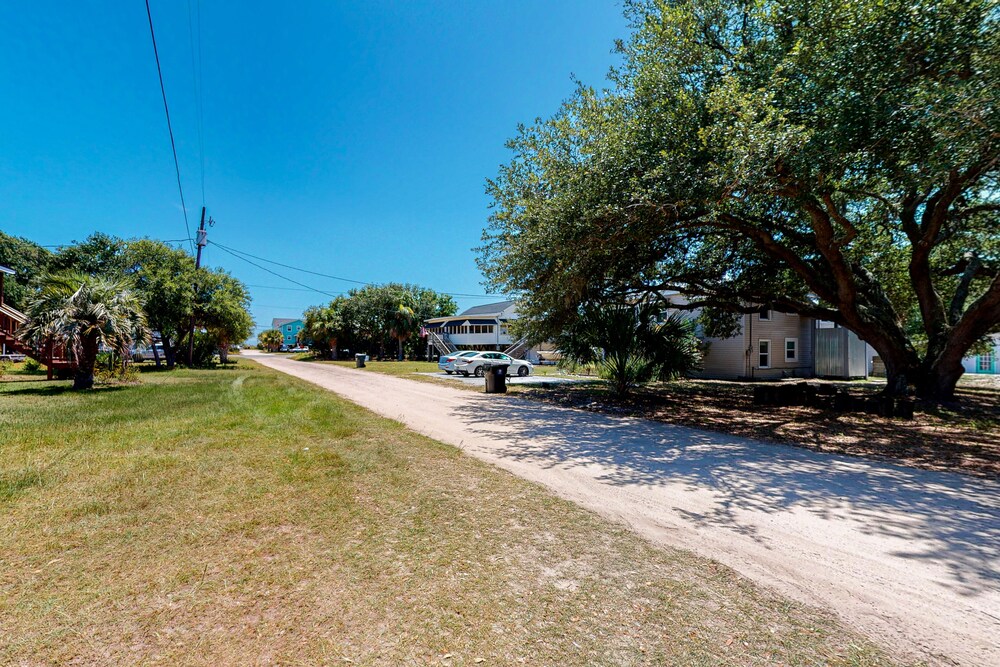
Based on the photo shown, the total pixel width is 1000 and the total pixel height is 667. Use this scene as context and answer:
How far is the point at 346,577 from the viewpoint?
2.85m

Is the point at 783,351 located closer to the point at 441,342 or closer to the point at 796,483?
the point at 796,483

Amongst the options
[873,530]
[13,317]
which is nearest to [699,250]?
[873,530]

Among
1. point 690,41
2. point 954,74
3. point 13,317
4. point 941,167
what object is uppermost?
point 690,41

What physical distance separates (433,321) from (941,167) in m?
44.2

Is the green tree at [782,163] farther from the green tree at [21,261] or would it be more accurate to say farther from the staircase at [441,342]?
the green tree at [21,261]

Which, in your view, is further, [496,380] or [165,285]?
[165,285]

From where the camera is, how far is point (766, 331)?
2225 cm

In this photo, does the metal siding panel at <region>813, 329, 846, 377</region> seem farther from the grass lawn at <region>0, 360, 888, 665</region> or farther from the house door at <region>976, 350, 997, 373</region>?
the grass lawn at <region>0, 360, 888, 665</region>

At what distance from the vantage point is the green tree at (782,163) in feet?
22.4

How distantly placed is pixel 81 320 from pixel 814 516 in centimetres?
1878

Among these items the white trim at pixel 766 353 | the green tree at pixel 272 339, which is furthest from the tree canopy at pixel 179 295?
the green tree at pixel 272 339

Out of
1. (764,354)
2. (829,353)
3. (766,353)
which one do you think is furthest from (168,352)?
(829,353)

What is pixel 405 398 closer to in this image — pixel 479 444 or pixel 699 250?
pixel 479 444

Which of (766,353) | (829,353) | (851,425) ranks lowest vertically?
(851,425)
